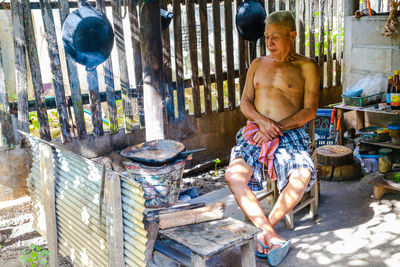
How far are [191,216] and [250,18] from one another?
3.59m

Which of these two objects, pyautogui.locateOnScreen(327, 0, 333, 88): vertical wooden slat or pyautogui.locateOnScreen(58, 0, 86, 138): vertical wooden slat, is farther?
pyautogui.locateOnScreen(327, 0, 333, 88): vertical wooden slat

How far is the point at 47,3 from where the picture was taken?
5.39 m

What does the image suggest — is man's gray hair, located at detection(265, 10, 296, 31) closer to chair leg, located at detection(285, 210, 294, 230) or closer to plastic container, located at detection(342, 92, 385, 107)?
chair leg, located at detection(285, 210, 294, 230)

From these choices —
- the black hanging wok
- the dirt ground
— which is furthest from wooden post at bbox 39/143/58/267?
the black hanging wok

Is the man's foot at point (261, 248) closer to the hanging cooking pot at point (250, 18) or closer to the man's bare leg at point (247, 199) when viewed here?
the man's bare leg at point (247, 199)

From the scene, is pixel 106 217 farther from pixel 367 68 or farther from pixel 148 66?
pixel 367 68

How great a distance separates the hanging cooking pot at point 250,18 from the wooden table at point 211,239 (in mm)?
3508

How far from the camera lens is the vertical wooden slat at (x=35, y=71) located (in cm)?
527

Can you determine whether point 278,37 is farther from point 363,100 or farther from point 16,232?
point 16,232

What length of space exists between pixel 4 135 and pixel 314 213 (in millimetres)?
3739

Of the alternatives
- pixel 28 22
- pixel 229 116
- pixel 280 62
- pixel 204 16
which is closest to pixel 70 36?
pixel 28 22

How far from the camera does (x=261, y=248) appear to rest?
4.24m

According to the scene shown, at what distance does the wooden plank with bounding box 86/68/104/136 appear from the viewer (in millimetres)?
5739

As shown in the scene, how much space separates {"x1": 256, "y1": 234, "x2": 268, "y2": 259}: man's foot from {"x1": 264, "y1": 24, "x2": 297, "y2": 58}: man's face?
1992 millimetres
